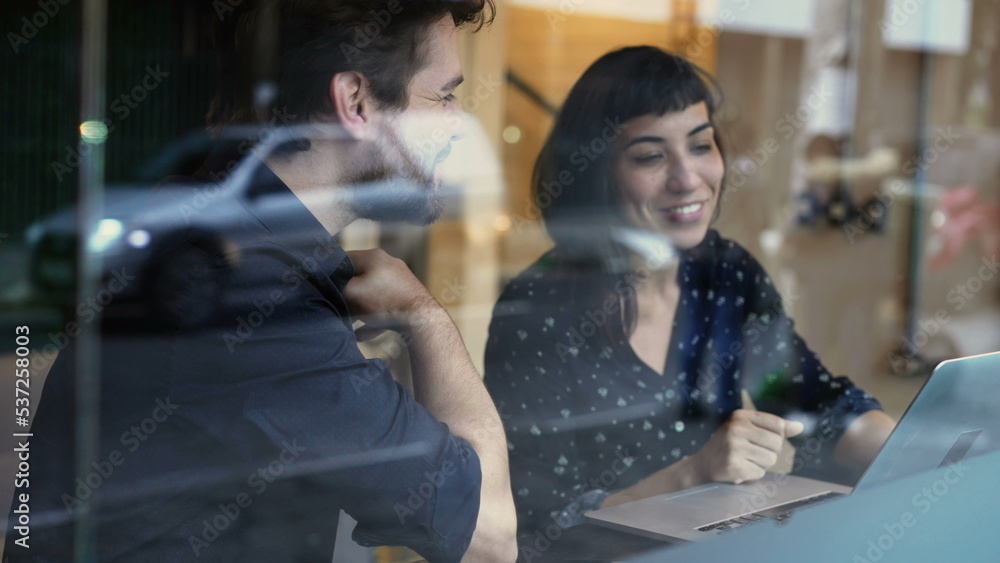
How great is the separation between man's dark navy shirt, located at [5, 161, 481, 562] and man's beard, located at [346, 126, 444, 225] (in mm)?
131

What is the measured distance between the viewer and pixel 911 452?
54.4 inches

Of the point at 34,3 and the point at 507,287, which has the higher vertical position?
the point at 34,3

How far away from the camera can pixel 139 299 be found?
1.51 m

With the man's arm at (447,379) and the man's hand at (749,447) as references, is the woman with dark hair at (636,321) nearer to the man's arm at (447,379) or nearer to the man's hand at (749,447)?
the man's hand at (749,447)

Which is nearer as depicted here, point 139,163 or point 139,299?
point 139,299

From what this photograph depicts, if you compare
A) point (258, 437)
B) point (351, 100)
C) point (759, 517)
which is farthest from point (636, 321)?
point (258, 437)

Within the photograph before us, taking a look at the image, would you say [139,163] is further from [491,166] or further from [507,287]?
[491,166]

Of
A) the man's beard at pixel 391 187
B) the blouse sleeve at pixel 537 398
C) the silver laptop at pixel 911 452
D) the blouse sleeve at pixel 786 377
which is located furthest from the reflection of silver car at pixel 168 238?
the blouse sleeve at pixel 786 377

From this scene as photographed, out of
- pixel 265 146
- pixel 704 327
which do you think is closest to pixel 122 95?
pixel 265 146

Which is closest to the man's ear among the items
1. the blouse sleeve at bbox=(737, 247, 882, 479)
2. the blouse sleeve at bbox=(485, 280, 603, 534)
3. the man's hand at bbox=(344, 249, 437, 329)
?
the man's hand at bbox=(344, 249, 437, 329)

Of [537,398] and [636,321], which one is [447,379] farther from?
[636,321]

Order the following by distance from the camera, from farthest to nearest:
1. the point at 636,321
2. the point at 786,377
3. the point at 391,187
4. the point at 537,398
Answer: the point at 786,377, the point at 636,321, the point at 537,398, the point at 391,187

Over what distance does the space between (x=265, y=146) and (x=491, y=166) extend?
250 cm

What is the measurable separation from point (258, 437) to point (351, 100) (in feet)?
1.70
